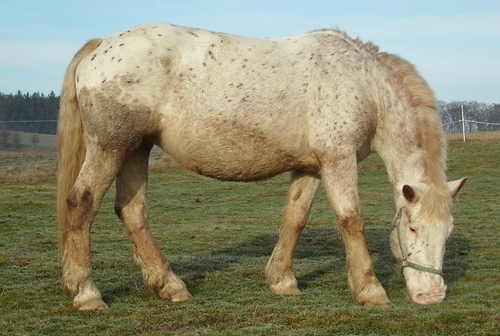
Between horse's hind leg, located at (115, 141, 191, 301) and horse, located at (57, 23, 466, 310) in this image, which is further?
horse's hind leg, located at (115, 141, 191, 301)

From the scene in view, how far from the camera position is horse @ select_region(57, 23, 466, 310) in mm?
5586

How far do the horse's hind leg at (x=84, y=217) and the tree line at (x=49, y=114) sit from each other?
26.0 feet

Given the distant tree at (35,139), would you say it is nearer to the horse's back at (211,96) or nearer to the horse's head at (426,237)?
the horse's back at (211,96)

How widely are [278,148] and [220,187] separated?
14.7 meters

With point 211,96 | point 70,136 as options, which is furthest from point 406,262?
point 70,136

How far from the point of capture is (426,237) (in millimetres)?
5422

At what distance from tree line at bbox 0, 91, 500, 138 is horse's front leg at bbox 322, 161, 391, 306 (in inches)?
269

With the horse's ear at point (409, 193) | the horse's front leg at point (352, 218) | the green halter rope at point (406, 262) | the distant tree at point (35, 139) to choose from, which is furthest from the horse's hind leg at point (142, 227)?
the distant tree at point (35, 139)

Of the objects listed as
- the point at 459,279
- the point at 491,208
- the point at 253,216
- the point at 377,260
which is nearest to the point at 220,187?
the point at 253,216

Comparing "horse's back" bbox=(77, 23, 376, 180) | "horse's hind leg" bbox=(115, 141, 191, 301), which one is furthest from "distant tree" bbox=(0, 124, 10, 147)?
"horse's back" bbox=(77, 23, 376, 180)

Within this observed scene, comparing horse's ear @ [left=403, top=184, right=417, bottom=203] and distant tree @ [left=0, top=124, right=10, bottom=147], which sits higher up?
horse's ear @ [left=403, top=184, right=417, bottom=203]

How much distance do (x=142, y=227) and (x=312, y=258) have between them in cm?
301

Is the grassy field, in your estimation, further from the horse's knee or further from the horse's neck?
the horse's neck

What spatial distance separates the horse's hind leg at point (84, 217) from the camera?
556 centimetres
